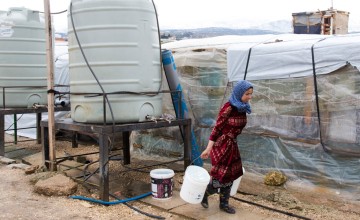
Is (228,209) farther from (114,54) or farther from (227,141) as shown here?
(114,54)

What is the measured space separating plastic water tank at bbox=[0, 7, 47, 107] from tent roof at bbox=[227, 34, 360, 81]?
3681 mm

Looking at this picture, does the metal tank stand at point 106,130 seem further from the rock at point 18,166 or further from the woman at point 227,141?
the rock at point 18,166

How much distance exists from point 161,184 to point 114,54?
1.64 metres

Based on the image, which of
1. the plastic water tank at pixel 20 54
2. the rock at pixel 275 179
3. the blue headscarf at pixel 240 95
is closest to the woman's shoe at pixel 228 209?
the rock at pixel 275 179

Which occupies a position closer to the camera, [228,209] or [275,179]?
[228,209]

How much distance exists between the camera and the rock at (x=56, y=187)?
193 inches

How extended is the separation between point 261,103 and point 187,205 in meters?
1.73

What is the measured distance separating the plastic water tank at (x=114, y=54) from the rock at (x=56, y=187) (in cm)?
81

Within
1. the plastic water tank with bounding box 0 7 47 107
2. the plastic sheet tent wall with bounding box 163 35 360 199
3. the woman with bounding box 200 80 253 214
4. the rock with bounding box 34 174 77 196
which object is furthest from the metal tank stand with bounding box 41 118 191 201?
the plastic water tank with bounding box 0 7 47 107

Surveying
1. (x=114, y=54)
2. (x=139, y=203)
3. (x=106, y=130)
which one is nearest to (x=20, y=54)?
(x=114, y=54)

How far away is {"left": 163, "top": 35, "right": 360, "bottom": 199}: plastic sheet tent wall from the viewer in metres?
4.61

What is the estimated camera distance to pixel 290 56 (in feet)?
16.5

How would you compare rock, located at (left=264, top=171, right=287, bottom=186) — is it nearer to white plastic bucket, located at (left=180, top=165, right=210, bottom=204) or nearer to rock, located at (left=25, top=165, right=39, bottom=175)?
white plastic bucket, located at (left=180, top=165, right=210, bottom=204)

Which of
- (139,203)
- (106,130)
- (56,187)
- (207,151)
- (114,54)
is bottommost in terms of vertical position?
(139,203)
